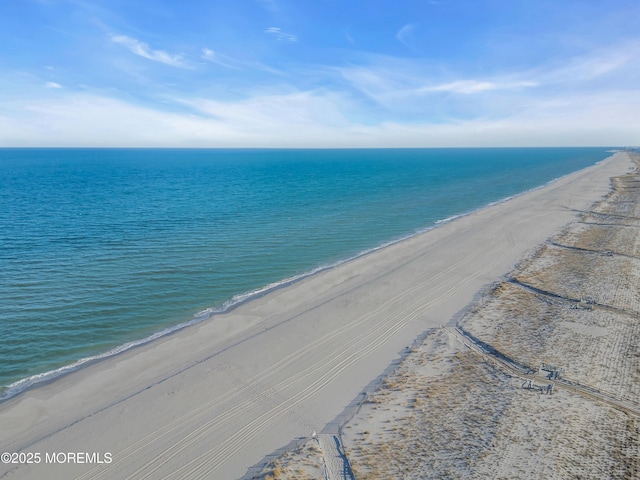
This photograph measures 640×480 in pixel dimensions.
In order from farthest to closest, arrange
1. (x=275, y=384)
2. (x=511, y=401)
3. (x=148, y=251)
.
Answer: (x=148, y=251) < (x=275, y=384) < (x=511, y=401)

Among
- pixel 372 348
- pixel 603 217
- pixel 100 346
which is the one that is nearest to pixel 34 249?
pixel 100 346

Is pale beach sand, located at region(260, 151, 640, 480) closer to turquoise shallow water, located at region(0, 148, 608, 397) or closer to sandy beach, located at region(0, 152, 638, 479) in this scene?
sandy beach, located at region(0, 152, 638, 479)

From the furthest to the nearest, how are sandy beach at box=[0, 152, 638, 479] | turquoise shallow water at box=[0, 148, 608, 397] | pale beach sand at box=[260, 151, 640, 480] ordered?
1. turquoise shallow water at box=[0, 148, 608, 397]
2. sandy beach at box=[0, 152, 638, 479]
3. pale beach sand at box=[260, 151, 640, 480]

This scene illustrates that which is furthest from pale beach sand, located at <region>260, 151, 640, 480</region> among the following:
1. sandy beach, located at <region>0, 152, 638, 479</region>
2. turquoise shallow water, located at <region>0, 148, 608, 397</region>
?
turquoise shallow water, located at <region>0, 148, 608, 397</region>

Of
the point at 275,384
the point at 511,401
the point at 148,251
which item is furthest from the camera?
the point at 148,251

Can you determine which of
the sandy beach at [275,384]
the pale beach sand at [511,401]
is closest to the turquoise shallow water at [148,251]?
the sandy beach at [275,384]

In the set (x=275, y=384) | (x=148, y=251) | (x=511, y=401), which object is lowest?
(x=275, y=384)

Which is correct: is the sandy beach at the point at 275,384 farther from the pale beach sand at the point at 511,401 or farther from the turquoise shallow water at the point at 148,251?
the turquoise shallow water at the point at 148,251

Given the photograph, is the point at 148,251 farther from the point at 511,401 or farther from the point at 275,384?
the point at 511,401

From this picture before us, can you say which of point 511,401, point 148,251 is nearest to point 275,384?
point 511,401
